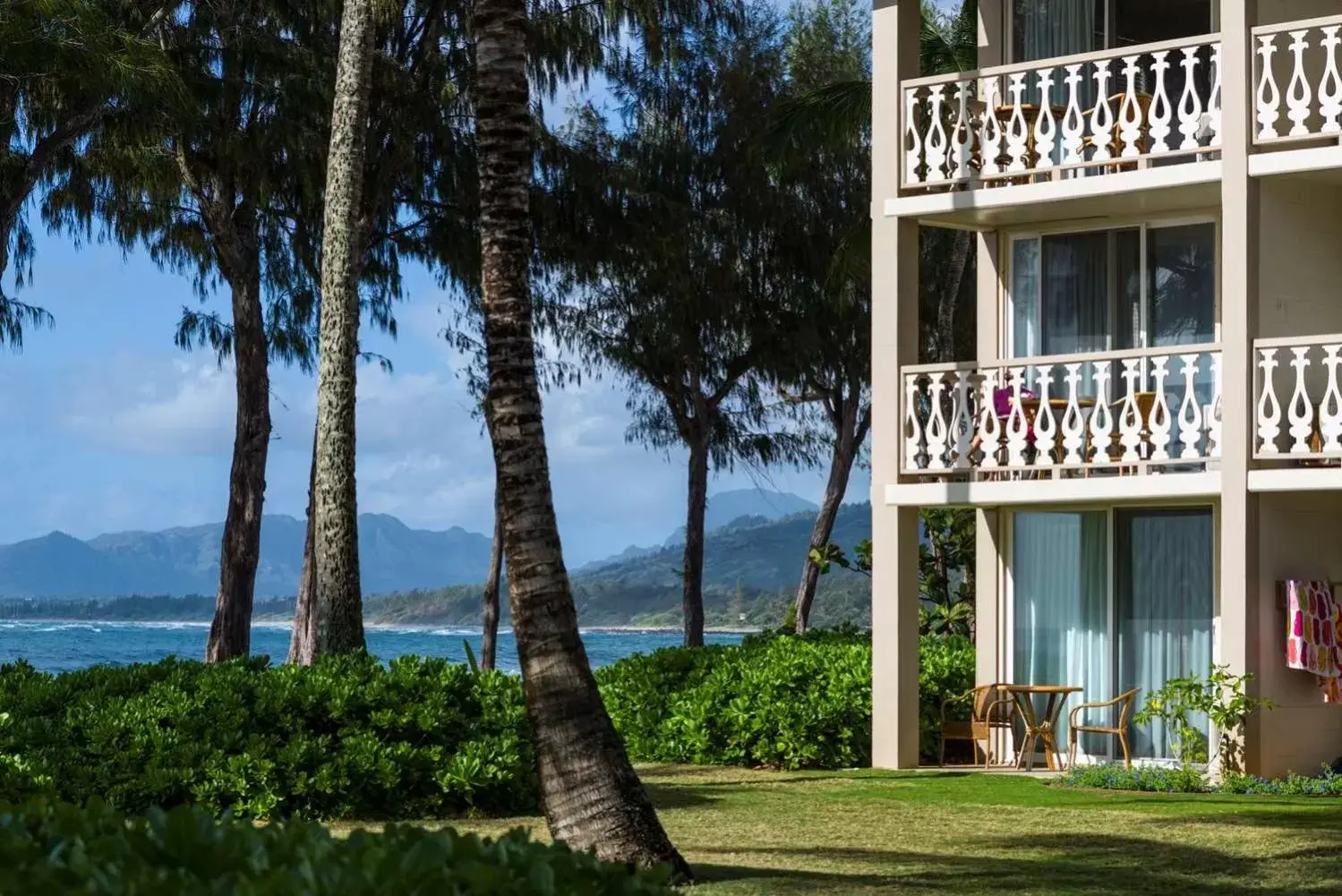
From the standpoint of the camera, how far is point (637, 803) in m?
10.1

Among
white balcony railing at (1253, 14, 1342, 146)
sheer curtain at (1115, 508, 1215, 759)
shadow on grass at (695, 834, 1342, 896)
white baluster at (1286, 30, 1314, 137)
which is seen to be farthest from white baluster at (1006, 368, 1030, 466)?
shadow on grass at (695, 834, 1342, 896)

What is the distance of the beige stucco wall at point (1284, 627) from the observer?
1650 centimetres

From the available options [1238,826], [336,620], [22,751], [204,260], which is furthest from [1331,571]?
[204,260]

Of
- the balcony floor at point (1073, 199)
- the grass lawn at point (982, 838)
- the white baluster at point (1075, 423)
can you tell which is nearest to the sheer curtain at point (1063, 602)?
the white baluster at point (1075, 423)

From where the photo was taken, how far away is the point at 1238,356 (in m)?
16.5

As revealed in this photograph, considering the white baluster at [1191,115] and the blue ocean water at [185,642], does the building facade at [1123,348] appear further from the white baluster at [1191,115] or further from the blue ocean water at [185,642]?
the blue ocean water at [185,642]

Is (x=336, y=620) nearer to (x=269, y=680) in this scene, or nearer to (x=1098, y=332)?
(x=269, y=680)

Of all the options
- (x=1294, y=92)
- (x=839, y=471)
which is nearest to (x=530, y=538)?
(x=1294, y=92)

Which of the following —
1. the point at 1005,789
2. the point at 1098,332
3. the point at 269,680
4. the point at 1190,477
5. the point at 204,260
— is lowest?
the point at 1005,789

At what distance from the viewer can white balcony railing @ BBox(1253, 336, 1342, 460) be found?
16.2 meters

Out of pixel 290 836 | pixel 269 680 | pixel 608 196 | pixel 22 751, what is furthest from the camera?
pixel 608 196

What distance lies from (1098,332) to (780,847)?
26.6ft

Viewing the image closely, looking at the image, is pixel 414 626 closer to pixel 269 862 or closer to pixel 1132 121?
pixel 1132 121

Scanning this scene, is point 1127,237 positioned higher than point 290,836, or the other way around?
point 1127,237
